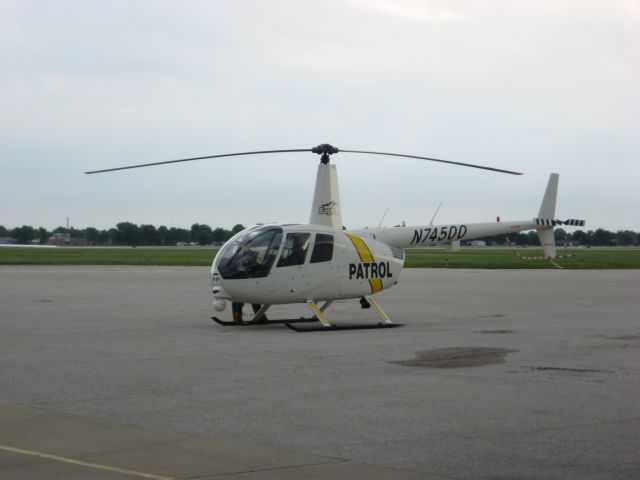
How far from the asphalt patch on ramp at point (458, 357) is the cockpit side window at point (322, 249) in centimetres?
471

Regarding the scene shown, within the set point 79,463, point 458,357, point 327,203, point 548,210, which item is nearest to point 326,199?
point 327,203

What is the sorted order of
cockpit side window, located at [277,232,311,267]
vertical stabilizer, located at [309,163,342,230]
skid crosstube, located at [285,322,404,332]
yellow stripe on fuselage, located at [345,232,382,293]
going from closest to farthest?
skid crosstube, located at [285,322,404,332]
cockpit side window, located at [277,232,311,267]
yellow stripe on fuselage, located at [345,232,382,293]
vertical stabilizer, located at [309,163,342,230]

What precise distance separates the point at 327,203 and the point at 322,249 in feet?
4.59

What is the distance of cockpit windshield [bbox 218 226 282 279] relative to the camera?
18.9m

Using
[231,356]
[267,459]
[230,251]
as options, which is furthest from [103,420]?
[230,251]

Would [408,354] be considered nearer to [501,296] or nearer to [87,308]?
[87,308]

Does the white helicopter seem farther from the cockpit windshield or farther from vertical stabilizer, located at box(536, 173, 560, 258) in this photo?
vertical stabilizer, located at box(536, 173, 560, 258)

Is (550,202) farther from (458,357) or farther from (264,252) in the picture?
(458,357)

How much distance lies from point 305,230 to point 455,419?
10291 millimetres

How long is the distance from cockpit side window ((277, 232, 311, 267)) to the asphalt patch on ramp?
4767 mm

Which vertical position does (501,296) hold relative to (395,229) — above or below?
below

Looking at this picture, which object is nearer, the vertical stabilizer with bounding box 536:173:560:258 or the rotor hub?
the rotor hub

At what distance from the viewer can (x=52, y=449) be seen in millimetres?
7973

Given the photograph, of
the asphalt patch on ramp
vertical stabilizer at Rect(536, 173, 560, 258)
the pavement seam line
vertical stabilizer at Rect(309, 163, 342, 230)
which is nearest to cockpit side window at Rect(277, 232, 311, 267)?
vertical stabilizer at Rect(309, 163, 342, 230)
